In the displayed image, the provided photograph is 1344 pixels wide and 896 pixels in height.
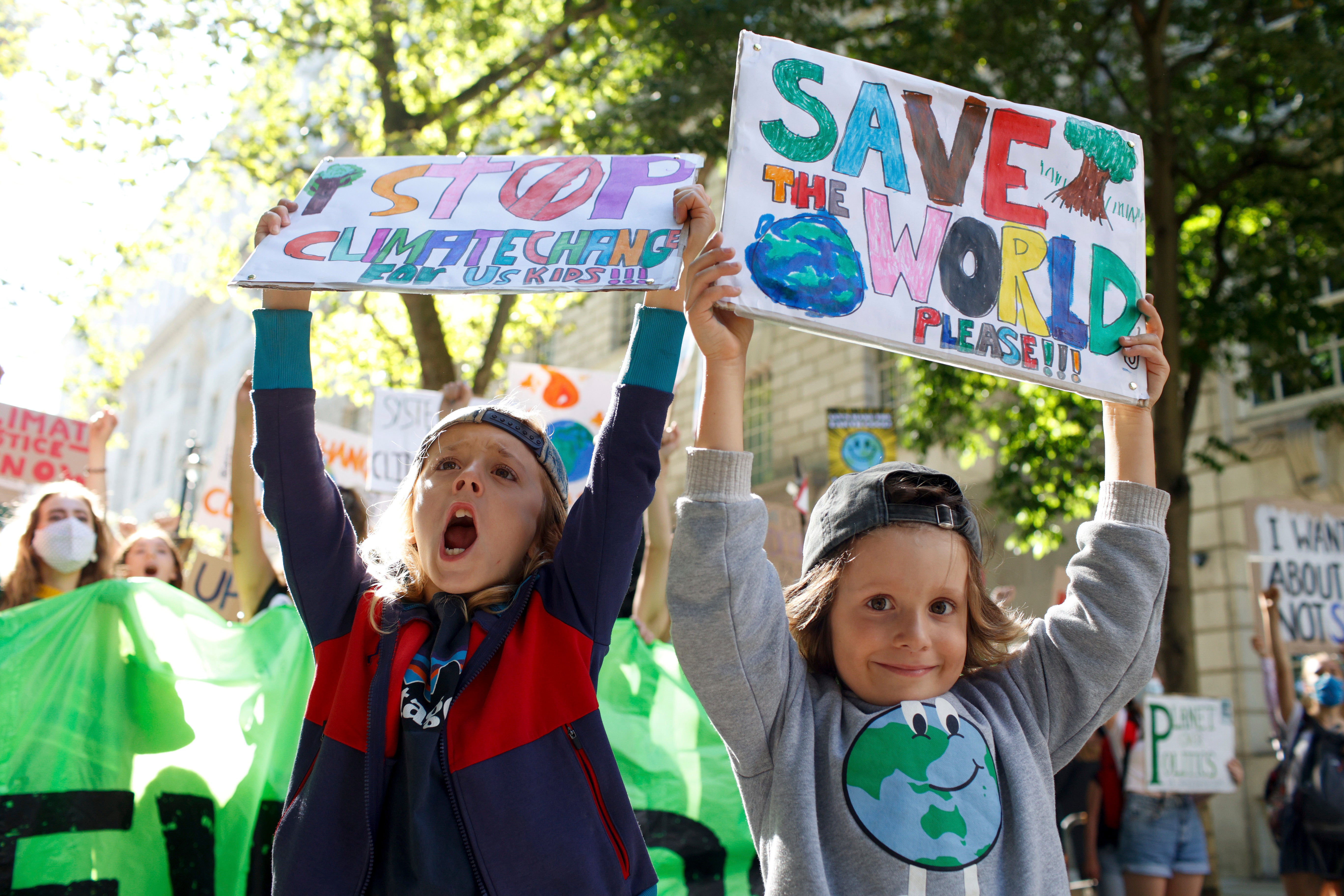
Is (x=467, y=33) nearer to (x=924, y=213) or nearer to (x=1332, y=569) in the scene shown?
(x=1332, y=569)

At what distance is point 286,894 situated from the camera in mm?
1667

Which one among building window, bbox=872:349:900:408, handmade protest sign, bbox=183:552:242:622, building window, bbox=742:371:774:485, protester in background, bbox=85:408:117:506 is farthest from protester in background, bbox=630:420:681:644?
building window, bbox=742:371:774:485

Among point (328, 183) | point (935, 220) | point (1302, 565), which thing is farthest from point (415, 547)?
point (1302, 565)

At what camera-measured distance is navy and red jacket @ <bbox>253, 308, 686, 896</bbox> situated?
1658 mm

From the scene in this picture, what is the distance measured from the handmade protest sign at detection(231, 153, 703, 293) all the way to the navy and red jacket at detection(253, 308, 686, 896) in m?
0.12

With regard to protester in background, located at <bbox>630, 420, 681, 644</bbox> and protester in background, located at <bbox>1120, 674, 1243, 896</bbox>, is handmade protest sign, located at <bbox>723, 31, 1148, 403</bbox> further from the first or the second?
protester in background, located at <bbox>1120, 674, 1243, 896</bbox>

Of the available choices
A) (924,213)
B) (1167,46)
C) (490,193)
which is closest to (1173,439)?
(1167,46)

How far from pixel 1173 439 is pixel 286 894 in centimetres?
765

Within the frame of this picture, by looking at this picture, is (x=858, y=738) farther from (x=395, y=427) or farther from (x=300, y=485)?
(x=395, y=427)

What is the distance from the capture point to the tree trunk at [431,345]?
9305 mm

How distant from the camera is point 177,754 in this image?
9.71 feet

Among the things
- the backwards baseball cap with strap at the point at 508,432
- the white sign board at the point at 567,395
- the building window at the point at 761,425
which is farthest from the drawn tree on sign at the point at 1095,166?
the building window at the point at 761,425

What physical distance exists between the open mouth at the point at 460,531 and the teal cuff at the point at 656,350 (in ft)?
1.22

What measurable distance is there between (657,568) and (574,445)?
1762 mm
